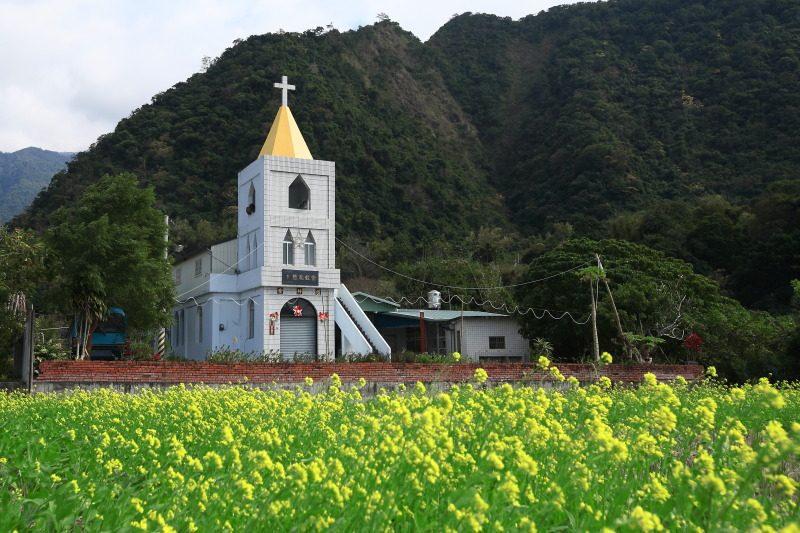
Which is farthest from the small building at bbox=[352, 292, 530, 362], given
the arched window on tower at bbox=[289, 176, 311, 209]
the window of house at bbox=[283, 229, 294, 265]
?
the window of house at bbox=[283, 229, 294, 265]

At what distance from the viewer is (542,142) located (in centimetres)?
6303

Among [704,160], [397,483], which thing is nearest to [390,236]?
[704,160]

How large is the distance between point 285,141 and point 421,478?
777 inches

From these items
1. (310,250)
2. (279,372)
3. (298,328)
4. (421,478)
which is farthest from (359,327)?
→ (421,478)

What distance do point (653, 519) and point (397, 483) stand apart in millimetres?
1437

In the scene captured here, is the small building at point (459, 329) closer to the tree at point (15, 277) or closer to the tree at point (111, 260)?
the tree at point (111, 260)

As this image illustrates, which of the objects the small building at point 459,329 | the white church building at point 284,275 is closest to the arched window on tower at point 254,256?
the white church building at point 284,275

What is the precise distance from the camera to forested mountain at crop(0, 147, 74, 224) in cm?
9788

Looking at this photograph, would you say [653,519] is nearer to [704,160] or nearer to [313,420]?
[313,420]

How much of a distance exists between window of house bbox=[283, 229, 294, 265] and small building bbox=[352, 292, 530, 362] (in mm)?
6744

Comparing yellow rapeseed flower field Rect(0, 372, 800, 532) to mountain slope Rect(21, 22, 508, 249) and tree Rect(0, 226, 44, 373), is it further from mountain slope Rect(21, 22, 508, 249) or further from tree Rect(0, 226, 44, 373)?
mountain slope Rect(21, 22, 508, 249)

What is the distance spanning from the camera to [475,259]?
152 feet

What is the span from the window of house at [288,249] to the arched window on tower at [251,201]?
4.36 feet

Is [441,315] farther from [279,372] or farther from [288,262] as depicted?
[279,372]
